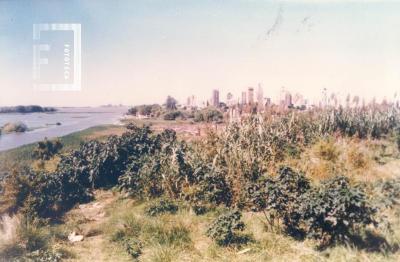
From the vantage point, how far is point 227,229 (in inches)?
171

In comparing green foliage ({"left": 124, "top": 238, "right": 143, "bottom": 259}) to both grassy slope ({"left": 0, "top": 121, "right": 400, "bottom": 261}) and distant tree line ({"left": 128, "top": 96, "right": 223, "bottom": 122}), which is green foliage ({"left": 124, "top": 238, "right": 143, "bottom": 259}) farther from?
distant tree line ({"left": 128, "top": 96, "right": 223, "bottom": 122})

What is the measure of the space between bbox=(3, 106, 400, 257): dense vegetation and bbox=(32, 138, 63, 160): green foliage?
2.30 meters

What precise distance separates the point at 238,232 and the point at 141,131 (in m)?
4.75

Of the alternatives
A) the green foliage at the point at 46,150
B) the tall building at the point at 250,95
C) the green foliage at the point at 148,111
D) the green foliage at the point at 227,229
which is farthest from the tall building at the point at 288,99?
the green foliage at the point at 148,111

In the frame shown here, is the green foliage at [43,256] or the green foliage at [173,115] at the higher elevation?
the green foliage at [173,115]

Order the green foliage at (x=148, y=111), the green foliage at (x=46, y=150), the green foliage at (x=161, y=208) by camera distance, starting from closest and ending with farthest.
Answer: the green foliage at (x=161, y=208), the green foliage at (x=46, y=150), the green foliage at (x=148, y=111)

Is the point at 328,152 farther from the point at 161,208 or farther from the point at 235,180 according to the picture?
the point at 161,208

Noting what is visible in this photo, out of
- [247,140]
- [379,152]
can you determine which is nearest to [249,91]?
[247,140]

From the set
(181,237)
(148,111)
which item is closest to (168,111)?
(148,111)

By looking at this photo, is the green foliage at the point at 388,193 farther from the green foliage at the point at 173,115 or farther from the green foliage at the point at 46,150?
the green foliage at the point at 173,115

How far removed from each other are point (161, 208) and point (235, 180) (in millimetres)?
1310

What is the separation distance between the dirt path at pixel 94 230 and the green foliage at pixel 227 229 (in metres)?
1.16

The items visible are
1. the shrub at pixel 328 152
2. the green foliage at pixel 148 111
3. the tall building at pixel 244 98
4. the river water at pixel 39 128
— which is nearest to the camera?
the shrub at pixel 328 152

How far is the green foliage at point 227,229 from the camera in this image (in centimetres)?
435
